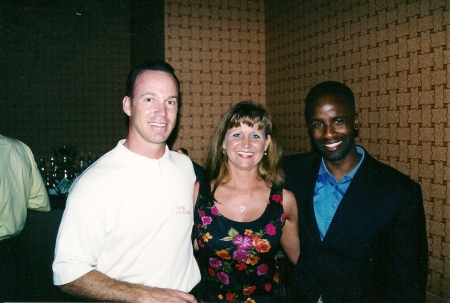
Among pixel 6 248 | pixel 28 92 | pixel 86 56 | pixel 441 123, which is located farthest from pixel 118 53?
pixel 441 123

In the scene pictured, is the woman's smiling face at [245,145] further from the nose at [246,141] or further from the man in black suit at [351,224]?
the man in black suit at [351,224]

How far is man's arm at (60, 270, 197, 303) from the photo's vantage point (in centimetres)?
142

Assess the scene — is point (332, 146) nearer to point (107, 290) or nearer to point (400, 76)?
point (400, 76)

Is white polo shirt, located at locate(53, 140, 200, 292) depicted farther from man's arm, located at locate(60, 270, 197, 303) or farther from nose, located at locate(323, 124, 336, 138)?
nose, located at locate(323, 124, 336, 138)

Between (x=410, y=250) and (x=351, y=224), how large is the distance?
290mm

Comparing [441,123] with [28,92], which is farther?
[28,92]

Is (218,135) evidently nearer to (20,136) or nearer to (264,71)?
(264,71)

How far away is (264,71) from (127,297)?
130 inches

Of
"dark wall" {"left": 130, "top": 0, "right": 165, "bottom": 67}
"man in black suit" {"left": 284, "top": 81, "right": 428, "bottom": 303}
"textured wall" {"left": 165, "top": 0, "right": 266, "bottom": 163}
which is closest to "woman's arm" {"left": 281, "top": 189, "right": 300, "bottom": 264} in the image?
"man in black suit" {"left": 284, "top": 81, "right": 428, "bottom": 303}

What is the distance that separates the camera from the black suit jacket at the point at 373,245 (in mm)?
1670

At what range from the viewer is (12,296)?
2326 mm

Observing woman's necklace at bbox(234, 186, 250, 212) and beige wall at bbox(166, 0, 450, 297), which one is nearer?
woman's necklace at bbox(234, 186, 250, 212)

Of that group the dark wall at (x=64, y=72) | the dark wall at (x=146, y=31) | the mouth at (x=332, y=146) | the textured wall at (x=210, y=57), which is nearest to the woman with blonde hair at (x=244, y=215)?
the mouth at (x=332, y=146)

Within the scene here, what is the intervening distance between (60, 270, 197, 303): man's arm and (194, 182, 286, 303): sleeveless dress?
448 mm
